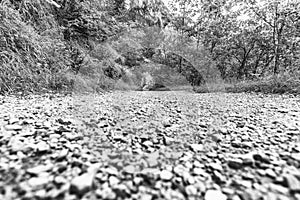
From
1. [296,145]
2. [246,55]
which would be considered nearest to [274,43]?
[246,55]

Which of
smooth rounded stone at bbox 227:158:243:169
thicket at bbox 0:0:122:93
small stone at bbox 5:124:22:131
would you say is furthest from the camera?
thicket at bbox 0:0:122:93

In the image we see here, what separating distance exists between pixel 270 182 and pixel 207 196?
38 cm

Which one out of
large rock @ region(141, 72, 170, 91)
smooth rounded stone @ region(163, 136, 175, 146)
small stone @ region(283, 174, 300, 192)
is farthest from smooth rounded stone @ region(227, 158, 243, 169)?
large rock @ region(141, 72, 170, 91)

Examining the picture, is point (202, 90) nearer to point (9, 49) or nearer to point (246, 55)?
point (246, 55)

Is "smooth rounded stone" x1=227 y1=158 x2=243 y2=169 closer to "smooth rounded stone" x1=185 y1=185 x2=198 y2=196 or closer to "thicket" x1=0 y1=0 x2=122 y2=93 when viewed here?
"smooth rounded stone" x1=185 y1=185 x2=198 y2=196

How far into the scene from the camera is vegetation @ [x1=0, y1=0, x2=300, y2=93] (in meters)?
3.60

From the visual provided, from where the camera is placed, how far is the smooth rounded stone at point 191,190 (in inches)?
35.5

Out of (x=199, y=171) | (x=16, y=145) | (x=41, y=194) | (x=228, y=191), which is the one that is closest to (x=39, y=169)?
(x=41, y=194)

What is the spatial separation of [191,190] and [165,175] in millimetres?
Answer: 177

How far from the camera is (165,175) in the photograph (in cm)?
105

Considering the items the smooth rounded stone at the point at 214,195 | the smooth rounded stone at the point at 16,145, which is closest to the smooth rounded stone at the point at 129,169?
the smooth rounded stone at the point at 214,195

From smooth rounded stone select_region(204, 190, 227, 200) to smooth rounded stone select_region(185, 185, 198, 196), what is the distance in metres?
0.05

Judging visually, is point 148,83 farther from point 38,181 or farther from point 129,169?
point 38,181

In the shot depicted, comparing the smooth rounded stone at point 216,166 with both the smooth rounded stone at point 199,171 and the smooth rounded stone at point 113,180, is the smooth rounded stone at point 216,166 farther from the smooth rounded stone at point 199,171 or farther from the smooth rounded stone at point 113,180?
the smooth rounded stone at point 113,180
